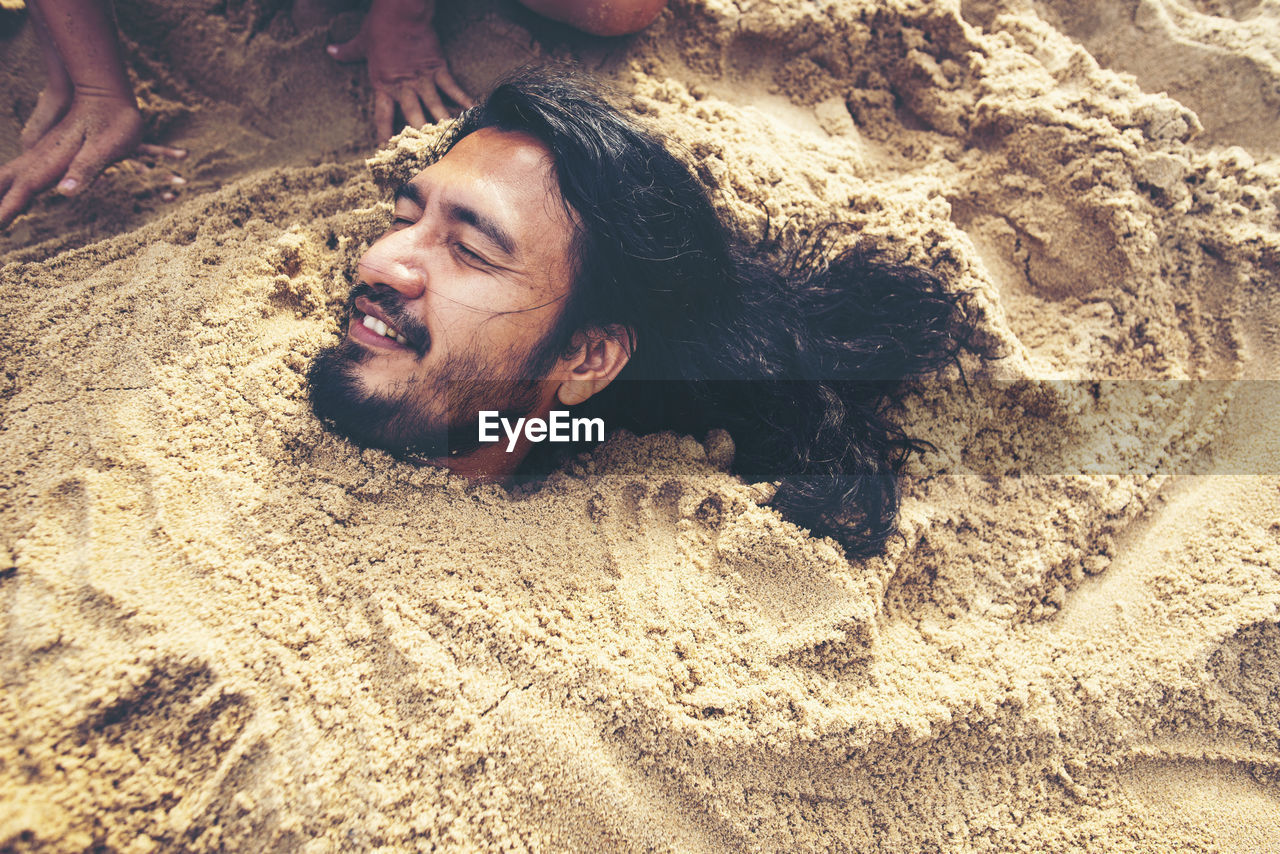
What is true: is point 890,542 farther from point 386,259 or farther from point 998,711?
point 386,259

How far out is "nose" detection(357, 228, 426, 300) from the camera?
1.64 m

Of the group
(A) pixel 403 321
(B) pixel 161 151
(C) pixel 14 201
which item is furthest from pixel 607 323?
(C) pixel 14 201

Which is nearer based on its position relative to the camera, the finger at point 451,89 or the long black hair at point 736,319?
the long black hair at point 736,319

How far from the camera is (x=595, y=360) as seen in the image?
1.89 metres

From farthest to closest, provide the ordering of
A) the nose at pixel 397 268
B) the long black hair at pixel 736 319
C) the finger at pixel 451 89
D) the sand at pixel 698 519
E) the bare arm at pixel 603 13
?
1. the finger at pixel 451 89
2. the bare arm at pixel 603 13
3. the long black hair at pixel 736 319
4. the nose at pixel 397 268
5. the sand at pixel 698 519

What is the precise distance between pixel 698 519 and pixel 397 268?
1054 mm

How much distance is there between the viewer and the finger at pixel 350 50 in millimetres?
2445

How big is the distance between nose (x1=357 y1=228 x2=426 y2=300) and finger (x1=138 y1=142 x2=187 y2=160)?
54.2 inches

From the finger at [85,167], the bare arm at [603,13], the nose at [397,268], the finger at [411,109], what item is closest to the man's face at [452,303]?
the nose at [397,268]

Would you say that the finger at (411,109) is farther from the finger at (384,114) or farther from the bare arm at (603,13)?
the bare arm at (603,13)

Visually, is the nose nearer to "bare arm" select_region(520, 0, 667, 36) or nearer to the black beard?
the black beard

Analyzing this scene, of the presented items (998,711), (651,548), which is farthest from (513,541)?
(998,711)

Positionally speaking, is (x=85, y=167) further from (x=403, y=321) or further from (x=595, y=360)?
(x=595, y=360)

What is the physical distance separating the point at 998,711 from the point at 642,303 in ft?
4.73
